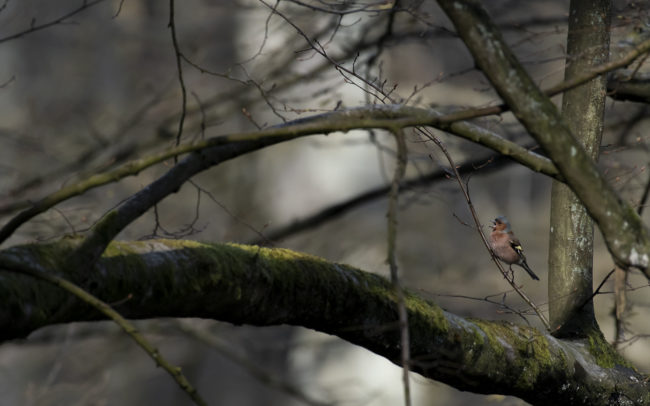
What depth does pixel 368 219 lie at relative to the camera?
9.48 m

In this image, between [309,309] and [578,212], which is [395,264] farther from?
[578,212]

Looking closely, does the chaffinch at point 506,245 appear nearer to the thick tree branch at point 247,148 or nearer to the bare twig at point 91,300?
the thick tree branch at point 247,148

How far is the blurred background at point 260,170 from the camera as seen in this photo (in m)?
8.02

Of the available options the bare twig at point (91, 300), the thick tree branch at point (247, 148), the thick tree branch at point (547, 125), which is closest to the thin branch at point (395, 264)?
the thick tree branch at point (247, 148)

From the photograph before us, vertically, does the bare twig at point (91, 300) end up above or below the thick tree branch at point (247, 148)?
below

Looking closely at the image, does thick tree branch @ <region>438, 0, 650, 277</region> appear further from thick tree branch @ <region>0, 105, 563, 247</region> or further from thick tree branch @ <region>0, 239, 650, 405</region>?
thick tree branch @ <region>0, 239, 650, 405</region>

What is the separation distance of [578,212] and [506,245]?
5.82 ft

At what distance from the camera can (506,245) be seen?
6.03m

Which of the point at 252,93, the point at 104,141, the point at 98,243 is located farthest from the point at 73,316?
the point at 252,93

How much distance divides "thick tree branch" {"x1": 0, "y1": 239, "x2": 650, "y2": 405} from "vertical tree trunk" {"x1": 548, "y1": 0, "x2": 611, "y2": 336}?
256 millimetres

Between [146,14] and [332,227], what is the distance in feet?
12.2

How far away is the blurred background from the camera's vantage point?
8016mm

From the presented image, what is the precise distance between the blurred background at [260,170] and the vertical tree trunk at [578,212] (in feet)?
10.7

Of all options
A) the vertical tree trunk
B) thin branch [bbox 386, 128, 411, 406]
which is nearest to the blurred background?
the vertical tree trunk
